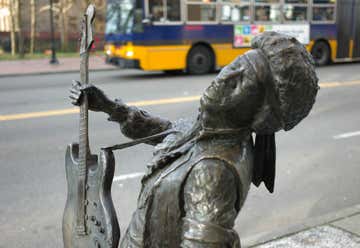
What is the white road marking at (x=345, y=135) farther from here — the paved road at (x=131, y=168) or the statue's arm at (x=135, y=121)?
the statue's arm at (x=135, y=121)

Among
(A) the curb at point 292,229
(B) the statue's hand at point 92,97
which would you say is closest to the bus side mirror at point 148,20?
(A) the curb at point 292,229

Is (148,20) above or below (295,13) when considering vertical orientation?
below

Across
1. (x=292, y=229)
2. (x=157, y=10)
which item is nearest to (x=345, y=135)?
(x=292, y=229)

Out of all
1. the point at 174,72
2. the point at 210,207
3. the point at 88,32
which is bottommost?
the point at 174,72

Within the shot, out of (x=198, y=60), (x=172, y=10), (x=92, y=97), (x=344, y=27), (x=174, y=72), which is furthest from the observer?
(x=344, y=27)

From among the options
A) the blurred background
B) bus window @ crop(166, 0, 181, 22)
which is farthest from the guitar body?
bus window @ crop(166, 0, 181, 22)

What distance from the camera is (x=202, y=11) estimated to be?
14867mm

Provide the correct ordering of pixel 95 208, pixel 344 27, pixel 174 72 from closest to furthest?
pixel 95 208
pixel 174 72
pixel 344 27

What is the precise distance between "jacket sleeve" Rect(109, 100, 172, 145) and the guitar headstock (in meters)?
0.31

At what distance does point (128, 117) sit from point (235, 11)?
46.4ft

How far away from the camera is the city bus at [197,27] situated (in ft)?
46.1

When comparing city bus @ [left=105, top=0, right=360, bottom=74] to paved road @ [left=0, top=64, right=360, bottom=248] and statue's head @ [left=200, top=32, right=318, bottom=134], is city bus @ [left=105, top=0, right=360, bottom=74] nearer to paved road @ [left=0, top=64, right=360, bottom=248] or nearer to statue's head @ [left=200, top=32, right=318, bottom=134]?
paved road @ [left=0, top=64, right=360, bottom=248]

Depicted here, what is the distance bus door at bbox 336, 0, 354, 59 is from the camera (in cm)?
1789

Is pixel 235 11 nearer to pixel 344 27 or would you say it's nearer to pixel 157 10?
pixel 157 10
